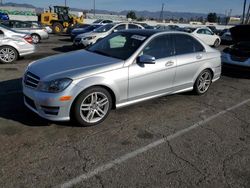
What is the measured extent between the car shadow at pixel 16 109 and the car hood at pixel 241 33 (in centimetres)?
631

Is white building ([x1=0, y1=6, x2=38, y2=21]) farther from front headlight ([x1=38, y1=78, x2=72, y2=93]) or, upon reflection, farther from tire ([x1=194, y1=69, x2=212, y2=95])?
front headlight ([x1=38, y1=78, x2=72, y2=93])

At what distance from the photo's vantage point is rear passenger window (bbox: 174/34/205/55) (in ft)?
16.8

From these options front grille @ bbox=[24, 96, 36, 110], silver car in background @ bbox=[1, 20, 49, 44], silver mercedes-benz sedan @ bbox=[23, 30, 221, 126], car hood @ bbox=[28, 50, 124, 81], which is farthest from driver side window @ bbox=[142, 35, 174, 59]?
silver car in background @ bbox=[1, 20, 49, 44]

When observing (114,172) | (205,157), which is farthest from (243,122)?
(114,172)

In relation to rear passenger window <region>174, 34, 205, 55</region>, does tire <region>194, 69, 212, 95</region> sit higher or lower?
lower

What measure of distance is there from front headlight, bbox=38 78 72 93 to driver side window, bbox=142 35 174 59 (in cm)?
156

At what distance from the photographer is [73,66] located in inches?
158

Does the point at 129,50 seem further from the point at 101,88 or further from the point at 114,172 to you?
→ the point at 114,172

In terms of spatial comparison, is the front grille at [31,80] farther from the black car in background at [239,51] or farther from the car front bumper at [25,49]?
the black car in background at [239,51]

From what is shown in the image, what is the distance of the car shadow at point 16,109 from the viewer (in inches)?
162

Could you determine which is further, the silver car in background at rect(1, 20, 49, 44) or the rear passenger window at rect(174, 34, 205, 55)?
the silver car in background at rect(1, 20, 49, 44)

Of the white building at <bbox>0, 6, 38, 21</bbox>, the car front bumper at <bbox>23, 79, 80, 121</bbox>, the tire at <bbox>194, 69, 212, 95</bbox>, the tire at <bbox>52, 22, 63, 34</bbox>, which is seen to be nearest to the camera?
the car front bumper at <bbox>23, 79, 80, 121</bbox>

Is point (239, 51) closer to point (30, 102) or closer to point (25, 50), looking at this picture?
point (30, 102)

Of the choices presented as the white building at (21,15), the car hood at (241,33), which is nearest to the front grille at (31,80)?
the car hood at (241,33)
